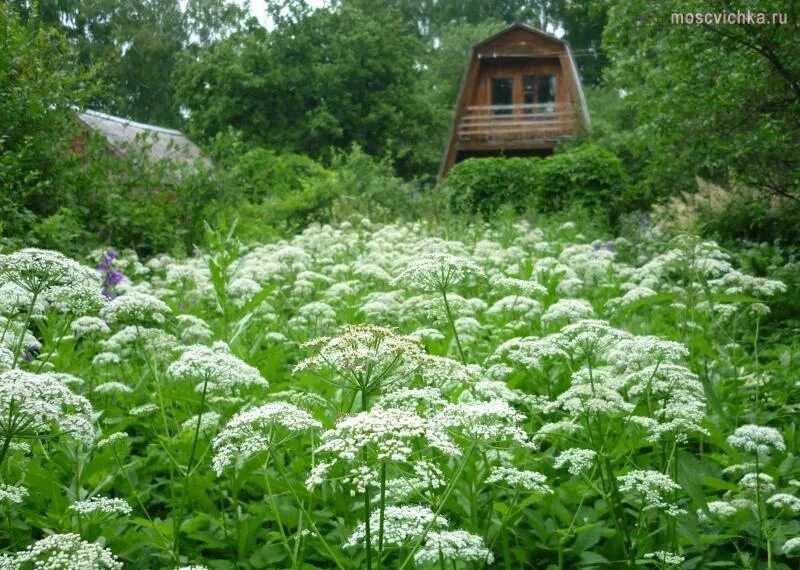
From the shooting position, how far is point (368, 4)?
42688mm

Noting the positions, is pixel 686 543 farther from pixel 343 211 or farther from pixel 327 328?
pixel 343 211

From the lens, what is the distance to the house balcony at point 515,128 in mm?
34344

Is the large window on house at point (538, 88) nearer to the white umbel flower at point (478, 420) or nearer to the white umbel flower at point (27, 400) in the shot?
the white umbel flower at point (478, 420)

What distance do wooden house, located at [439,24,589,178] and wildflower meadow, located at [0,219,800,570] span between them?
94.5ft

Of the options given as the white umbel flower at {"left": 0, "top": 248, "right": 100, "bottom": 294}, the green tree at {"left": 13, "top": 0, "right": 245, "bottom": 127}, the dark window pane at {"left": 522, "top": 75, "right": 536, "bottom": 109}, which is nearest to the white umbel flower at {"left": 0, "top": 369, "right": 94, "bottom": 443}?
the white umbel flower at {"left": 0, "top": 248, "right": 100, "bottom": 294}

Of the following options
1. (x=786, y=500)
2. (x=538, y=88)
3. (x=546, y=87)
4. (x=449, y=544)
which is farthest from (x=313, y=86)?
(x=449, y=544)

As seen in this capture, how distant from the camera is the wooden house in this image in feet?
113

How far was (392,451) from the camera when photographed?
2268mm

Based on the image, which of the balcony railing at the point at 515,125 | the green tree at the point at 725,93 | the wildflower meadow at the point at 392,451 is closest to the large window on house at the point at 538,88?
the balcony railing at the point at 515,125

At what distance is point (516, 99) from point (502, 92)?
2.53 feet

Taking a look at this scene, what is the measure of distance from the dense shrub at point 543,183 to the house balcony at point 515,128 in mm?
11036

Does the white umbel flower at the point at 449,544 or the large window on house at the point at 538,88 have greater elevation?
the large window on house at the point at 538,88

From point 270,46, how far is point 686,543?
118ft

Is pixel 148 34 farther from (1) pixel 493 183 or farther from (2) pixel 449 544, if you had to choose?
(2) pixel 449 544
